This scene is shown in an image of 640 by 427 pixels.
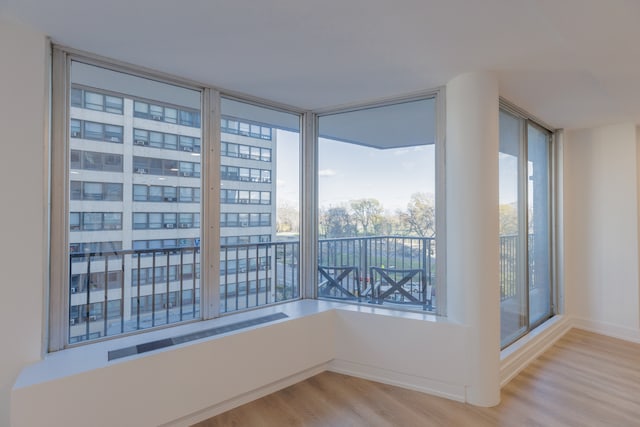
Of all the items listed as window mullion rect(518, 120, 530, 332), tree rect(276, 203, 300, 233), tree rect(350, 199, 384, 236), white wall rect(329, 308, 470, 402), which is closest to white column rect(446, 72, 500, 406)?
white wall rect(329, 308, 470, 402)

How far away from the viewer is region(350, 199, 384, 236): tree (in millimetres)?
3328

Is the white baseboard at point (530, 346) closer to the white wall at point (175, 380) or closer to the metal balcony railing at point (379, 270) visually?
the metal balcony railing at point (379, 270)

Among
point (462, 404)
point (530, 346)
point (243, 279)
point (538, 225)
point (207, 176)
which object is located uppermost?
point (207, 176)

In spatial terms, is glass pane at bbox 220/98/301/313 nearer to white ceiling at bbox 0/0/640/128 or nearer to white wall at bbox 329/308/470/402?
white ceiling at bbox 0/0/640/128

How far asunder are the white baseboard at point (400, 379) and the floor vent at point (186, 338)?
705mm

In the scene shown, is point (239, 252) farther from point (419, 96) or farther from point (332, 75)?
point (419, 96)

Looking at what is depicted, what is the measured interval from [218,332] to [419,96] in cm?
245

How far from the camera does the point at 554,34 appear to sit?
1935 millimetres

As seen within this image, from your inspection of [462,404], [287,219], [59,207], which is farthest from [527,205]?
[59,207]

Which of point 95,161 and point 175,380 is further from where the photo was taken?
point 95,161

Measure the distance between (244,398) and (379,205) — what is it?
76.8 inches

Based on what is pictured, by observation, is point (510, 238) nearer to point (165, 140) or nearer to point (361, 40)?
point (361, 40)

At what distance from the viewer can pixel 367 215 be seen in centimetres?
338

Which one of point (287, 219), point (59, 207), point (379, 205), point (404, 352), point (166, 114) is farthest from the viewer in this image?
point (287, 219)
